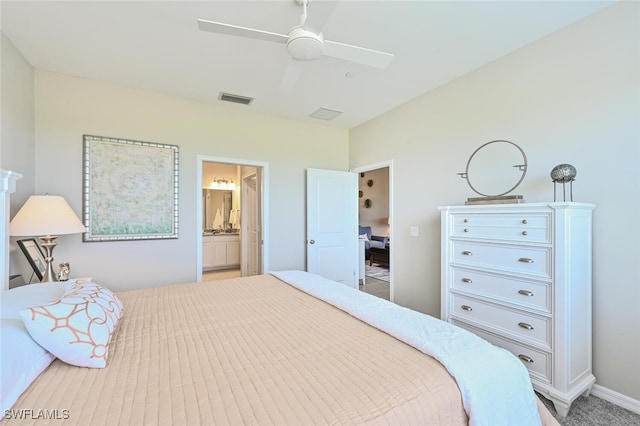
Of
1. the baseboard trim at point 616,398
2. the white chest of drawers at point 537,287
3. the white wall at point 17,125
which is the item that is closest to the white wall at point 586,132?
the baseboard trim at point 616,398

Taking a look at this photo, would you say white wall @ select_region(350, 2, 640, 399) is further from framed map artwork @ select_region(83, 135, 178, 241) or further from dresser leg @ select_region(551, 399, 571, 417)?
framed map artwork @ select_region(83, 135, 178, 241)

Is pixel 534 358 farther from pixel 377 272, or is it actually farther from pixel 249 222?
pixel 249 222

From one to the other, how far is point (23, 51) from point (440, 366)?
3906 mm

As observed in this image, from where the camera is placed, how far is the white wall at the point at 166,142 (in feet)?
9.20

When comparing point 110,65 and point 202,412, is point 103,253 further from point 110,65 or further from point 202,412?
point 202,412

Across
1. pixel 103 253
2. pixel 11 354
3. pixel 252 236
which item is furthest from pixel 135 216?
pixel 11 354

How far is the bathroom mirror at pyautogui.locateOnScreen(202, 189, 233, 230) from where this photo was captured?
6.07 m

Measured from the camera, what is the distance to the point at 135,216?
123 inches

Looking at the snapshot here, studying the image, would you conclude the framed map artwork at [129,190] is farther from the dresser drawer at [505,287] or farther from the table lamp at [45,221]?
the dresser drawer at [505,287]

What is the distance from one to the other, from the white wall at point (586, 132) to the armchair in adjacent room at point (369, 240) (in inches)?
149

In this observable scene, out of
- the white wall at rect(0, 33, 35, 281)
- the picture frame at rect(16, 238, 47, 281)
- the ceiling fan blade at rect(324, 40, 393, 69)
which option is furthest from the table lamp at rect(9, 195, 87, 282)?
the ceiling fan blade at rect(324, 40, 393, 69)

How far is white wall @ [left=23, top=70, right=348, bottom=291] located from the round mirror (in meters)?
2.25

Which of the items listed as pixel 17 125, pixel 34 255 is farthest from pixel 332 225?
pixel 17 125

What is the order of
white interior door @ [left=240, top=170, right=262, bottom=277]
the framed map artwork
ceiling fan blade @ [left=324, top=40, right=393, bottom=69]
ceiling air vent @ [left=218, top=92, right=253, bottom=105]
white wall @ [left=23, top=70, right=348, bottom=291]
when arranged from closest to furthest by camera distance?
ceiling fan blade @ [left=324, top=40, right=393, bottom=69] → white wall @ [left=23, top=70, right=348, bottom=291] → the framed map artwork → ceiling air vent @ [left=218, top=92, right=253, bottom=105] → white interior door @ [left=240, top=170, right=262, bottom=277]
